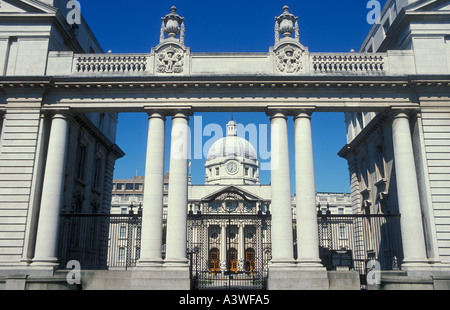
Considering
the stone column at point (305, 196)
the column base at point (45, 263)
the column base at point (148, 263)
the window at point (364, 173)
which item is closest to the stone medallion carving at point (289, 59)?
the stone column at point (305, 196)

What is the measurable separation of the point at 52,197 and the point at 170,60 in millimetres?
9900

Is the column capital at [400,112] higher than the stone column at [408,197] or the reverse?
higher

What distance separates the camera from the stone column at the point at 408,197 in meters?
20.4

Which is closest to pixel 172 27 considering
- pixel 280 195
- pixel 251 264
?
pixel 280 195

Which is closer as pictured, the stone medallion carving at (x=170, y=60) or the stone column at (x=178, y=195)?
the stone column at (x=178, y=195)

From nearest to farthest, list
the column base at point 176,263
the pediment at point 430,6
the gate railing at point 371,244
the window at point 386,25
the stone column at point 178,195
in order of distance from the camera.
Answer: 1. the column base at point 176,263
2. the stone column at point 178,195
3. the gate railing at point 371,244
4. the pediment at point 430,6
5. the window at point 386,25

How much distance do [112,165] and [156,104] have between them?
14.4m

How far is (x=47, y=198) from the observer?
69.5 feet

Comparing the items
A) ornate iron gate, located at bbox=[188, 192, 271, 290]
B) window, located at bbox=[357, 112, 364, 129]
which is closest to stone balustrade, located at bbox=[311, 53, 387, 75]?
ornate iron gate, located at bbox=[188, 192, 271, 290]

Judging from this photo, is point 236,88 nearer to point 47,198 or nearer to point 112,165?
point 47,198

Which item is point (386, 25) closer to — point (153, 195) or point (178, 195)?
point (178, 195)

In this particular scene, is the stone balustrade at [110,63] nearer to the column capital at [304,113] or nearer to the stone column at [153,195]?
the stone column at [153,195]

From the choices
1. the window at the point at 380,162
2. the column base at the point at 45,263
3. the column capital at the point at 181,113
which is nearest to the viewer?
the column base at the point at 45,263

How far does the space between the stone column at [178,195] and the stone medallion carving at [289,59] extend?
20.4 feet
